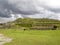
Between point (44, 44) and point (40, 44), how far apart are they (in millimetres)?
863

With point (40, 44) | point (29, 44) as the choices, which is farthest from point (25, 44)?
point (40, 44)

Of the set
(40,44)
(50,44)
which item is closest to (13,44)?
(40,44)

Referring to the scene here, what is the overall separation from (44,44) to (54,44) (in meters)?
2.12

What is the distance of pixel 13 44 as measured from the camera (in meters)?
33.2

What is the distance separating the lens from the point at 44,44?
32625 mm

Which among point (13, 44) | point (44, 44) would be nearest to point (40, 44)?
point (44, 44)

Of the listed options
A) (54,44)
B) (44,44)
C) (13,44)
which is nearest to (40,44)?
(44,44)

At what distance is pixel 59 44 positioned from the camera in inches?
1283

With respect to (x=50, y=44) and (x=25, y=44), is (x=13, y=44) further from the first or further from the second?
(x=50, y=44)

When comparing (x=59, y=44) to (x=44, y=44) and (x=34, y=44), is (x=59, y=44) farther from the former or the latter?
(x=34, y=44)

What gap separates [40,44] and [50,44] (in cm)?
213

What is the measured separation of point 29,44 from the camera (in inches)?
1284

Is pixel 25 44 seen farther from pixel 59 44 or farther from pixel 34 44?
pixel 59 44

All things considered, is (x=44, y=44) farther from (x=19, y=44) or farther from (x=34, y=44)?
(x=19, y=44)
